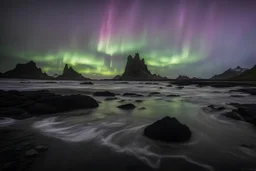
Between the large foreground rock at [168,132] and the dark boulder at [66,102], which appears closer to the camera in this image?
the large foreground rock at [168,132]

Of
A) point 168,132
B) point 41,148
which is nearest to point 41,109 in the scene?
point 41,148

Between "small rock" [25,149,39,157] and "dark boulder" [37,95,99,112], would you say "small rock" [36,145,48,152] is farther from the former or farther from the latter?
"dark boulder" [37,95,99,112]

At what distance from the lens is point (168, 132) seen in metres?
5.56

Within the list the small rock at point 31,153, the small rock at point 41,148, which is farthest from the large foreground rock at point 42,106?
the small rock at point 31,153

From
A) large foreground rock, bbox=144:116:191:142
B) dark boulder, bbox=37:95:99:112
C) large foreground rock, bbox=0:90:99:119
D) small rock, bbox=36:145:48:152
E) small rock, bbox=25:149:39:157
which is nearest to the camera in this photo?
small rock, bbox=25:149:39:157

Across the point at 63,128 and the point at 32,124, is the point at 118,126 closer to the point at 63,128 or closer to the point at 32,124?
the point at 63,128

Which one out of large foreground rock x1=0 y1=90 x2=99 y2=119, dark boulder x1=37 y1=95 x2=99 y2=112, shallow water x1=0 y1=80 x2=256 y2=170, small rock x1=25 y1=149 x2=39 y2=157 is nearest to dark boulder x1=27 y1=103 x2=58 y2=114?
large foreground rock x1=0 y1=90 x2=99 y2=119

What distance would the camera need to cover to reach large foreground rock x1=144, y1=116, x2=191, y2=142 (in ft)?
18.0

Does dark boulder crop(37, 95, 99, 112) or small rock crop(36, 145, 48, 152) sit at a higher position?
dark boulder crop(37, 95, 99, 112)

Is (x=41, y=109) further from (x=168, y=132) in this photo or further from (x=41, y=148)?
(x=168, y=132)

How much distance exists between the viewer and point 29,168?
3.55 meters

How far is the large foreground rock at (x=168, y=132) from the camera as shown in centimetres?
549

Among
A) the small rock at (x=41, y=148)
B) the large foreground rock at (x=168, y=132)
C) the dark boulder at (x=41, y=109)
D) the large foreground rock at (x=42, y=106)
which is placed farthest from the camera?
the dark boulder at (x=41, y=109)

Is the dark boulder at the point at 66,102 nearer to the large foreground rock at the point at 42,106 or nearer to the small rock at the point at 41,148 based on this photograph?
the large foreground rock at the point at 42,106
